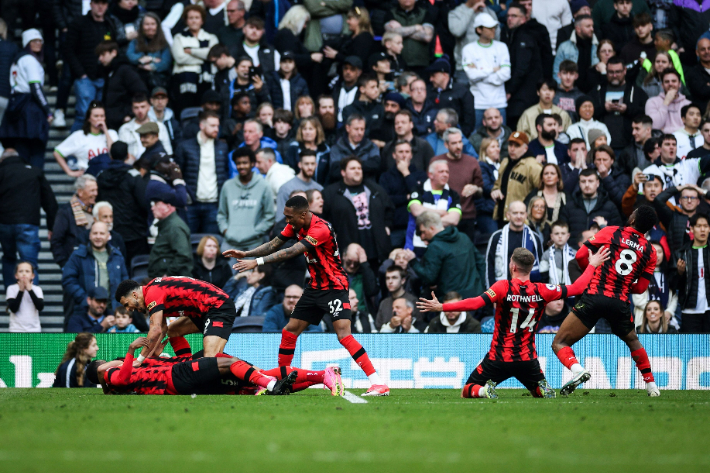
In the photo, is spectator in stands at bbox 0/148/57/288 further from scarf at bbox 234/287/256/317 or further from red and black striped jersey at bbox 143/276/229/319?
red and black striped jersey at bbox 143/276/229/319

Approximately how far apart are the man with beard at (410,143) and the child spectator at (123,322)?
5.12 meters

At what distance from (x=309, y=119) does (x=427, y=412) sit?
9072mm

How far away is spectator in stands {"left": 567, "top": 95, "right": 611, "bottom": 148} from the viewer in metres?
17.4

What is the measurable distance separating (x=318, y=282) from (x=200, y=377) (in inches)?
76.6

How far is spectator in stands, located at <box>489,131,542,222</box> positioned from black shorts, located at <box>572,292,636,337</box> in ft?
15.4

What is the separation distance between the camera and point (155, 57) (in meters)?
19.2

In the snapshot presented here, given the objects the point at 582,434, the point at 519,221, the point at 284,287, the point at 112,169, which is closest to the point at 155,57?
the point at 112,169

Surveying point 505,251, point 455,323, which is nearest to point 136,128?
point 455,323

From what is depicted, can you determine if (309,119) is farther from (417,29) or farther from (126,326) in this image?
(126,326)

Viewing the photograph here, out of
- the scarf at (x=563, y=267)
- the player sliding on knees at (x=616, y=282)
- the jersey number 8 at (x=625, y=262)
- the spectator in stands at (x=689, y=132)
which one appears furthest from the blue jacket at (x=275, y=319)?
the spectator in stands at (x=689, y=132)

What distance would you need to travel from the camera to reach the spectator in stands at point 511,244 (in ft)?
48.8

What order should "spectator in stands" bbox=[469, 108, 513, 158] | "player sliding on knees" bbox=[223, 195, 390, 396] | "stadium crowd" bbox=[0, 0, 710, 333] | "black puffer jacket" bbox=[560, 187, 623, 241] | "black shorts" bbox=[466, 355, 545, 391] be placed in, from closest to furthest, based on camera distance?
"black shorts" bbox=[466, 355, 545, 391] → "player sliding on knees" bbox=[223, 195, 390, 396] → "stadium crowd" bbox=[0, 0, 710, 333] → "black puffer jacket" bbox=[560, 187, 623, 241] → "spectator in stands" bbox=[469, 108, 513, 158]

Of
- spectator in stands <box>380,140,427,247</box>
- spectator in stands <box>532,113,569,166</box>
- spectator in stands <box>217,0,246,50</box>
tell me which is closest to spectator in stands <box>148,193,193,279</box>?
spectator in stands <box>380,140,427,247</box>

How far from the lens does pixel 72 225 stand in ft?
53.3
